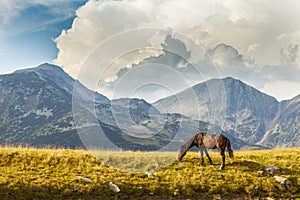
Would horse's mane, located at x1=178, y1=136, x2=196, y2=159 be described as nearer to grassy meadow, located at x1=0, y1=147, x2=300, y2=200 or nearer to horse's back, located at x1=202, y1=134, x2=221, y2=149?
grassy meadow, located at x1=0, y1=147, x2=300, y2=200

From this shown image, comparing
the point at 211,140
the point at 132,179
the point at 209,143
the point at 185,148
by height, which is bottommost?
the point at 132,179

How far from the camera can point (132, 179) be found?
2480 cm

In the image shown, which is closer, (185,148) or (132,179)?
(132,179)

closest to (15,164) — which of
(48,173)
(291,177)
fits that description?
(48,173)

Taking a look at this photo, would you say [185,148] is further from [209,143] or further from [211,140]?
[211,140]

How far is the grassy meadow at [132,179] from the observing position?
71.2 ft

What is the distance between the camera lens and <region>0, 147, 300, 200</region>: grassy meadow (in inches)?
854

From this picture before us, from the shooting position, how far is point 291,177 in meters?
26.6

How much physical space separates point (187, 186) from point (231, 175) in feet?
15.3

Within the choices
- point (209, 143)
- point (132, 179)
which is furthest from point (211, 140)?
point (132, 179)

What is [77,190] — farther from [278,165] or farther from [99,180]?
[278,165]

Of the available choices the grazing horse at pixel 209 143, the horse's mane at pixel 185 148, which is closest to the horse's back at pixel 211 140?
the grazing horse at pixel 209 143

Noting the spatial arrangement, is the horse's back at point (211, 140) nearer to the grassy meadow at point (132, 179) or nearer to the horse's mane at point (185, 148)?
the horse's mane at point (185, 148)

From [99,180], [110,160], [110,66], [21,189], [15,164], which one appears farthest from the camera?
[110,66]
